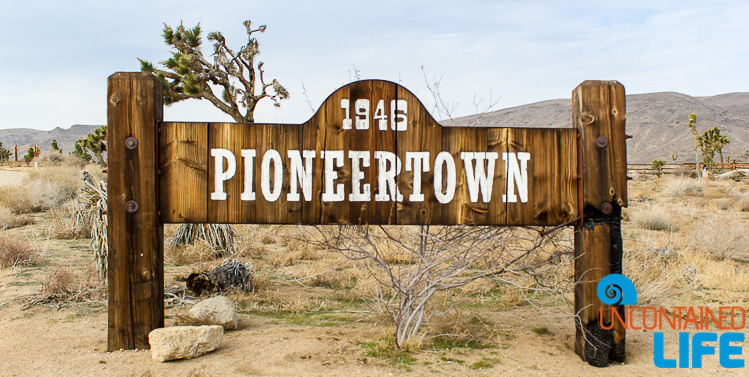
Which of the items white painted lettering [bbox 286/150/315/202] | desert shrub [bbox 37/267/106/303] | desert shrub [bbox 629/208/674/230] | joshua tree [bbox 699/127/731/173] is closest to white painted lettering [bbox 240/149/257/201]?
white painted lettering [bbox 286/150/315/202]

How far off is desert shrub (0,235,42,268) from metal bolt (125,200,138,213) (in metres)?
4.67

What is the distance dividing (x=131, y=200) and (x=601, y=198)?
346cm

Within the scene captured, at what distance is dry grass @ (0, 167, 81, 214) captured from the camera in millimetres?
14055

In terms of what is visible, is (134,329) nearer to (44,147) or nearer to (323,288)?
(323,288)

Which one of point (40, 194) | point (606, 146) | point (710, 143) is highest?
point (710, 143)

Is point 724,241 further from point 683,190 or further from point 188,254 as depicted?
point 683,190

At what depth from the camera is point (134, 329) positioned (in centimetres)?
413

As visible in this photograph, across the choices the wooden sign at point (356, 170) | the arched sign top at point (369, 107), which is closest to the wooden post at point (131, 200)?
the wooden sign at point (356, 170)

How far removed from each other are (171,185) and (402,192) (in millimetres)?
1736

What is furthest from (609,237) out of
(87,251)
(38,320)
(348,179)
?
(87,251)

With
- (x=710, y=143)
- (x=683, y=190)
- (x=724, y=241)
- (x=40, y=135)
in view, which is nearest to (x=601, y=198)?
(x=724, y=241)

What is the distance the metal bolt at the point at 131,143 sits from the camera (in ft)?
13.2

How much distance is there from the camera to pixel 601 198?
4043 millimetres

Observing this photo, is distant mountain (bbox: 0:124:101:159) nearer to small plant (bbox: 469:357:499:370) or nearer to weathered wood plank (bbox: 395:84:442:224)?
weathered wood plank (bbox: 395:84:442:224)
